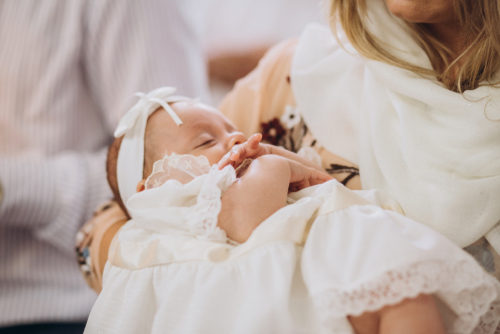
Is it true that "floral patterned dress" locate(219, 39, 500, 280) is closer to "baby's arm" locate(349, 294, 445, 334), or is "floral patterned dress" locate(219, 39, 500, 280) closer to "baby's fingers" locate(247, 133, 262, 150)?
"baby's fingers" locate(247, 133, 262, 150)

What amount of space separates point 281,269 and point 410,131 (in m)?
0.41

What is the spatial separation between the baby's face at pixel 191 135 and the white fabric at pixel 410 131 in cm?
26

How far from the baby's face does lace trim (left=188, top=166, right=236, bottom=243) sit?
0.14 m

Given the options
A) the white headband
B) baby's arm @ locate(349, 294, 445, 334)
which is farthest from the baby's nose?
baby's arm @ locate(349, 294, 445, 334)

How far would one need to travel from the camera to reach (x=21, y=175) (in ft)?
4.05

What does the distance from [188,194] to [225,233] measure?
0.11 metres

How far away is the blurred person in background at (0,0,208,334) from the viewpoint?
1276 mm

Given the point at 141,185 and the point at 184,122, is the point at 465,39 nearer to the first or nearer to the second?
the point at 184,122

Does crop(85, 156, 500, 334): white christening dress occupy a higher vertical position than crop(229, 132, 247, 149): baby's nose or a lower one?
lower

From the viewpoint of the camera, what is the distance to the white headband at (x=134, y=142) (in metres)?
0.93

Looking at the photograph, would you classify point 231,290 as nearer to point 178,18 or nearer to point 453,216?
point 453,216

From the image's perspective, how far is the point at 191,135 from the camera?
0.90 m

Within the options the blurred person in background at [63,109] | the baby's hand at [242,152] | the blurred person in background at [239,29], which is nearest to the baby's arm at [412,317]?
the baby's hand at [242,152]

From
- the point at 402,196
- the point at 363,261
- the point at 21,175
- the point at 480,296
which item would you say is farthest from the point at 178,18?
the point at 480,296
